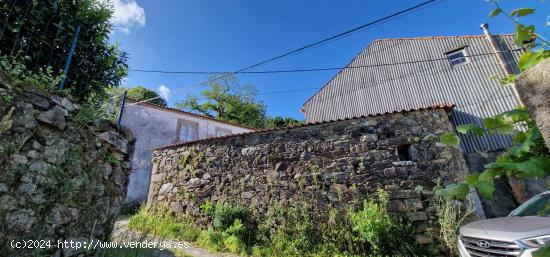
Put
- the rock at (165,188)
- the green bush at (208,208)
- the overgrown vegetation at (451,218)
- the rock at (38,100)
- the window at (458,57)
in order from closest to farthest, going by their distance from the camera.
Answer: the rock at (38,100), the overgrown vegetation at (451,218), the green bush at (208,208), the rock at (165,188), the window at (458,57)

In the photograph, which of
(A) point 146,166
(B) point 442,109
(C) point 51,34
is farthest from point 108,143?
(A) point 146,166

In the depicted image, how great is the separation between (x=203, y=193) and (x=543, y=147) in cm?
694

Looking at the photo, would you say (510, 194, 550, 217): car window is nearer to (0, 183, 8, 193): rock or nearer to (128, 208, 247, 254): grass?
(128, 208, 247, 254): grass

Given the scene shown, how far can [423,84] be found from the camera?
393 inches

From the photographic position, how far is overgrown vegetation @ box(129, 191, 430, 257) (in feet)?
15.4

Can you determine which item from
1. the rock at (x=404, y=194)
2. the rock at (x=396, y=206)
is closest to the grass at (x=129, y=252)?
the rock at (x=396, y=206)

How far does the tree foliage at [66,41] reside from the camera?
2787 mm

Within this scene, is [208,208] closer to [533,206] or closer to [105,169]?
[105,169]

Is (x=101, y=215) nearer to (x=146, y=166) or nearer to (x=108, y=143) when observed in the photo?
(x=108, y=143)

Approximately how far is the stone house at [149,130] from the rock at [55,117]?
802cm

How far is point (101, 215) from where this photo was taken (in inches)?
128

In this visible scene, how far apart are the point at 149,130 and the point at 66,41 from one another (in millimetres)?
9384

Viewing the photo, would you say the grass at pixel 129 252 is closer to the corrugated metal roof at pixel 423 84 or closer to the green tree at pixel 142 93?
the corrugated metal roof at pixel 423 84

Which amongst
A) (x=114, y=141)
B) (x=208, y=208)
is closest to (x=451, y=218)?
(x=208, y=208)
